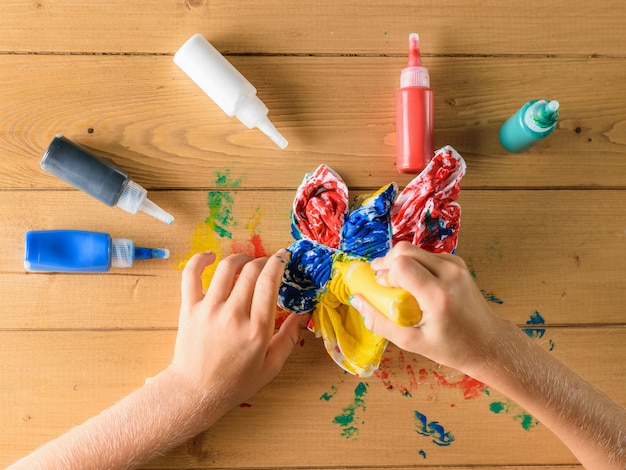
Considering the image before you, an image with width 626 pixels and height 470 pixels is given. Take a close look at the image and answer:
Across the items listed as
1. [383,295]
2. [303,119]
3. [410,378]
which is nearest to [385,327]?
[383,295]

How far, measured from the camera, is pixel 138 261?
33.5 inches

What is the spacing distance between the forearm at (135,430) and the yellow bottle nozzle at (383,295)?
0.92 ft

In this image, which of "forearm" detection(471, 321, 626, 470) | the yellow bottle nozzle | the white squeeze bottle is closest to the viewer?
the yellow bottle nozzle

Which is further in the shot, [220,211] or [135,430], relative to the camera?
[220,211]

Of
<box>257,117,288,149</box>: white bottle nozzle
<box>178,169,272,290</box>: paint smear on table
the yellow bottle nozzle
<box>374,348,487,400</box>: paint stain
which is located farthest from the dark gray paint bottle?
<box>374,348,487,400</box>: paint stain

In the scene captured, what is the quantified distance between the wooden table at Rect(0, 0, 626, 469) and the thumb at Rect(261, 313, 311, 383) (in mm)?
40

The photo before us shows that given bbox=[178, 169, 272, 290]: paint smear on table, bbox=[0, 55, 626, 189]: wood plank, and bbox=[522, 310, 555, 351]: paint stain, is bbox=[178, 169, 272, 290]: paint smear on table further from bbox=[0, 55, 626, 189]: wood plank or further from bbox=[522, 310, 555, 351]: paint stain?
bbox=[522, 310, 555, 351]: paint stain

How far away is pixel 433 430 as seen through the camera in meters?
0.86

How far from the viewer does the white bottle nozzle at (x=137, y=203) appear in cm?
81

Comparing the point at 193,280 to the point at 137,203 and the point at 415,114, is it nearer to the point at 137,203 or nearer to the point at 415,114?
the point at 137,203

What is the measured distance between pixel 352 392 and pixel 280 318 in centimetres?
17

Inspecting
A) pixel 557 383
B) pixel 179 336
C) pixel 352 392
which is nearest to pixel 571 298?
pixel 557 383

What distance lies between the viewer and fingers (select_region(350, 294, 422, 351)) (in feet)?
1.99

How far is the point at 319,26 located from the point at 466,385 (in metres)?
0.62
